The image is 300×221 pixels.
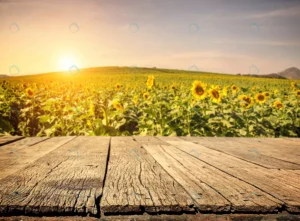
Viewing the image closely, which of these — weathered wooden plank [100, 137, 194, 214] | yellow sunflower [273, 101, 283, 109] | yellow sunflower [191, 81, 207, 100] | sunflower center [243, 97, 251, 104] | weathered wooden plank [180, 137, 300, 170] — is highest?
yellow sunflower [191, 81, 207, 100]

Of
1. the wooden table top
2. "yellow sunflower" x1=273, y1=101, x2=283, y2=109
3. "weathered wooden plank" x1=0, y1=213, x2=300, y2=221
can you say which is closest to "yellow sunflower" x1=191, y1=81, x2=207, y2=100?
"yellow sunflower" x1=273, y1=101, x2=283, y2=109

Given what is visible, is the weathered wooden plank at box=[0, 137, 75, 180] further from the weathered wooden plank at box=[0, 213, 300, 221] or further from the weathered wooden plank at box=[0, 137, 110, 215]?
the weathered wooden plank at box=[0, 213, 300, 221]

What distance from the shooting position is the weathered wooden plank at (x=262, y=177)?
3.38 ft

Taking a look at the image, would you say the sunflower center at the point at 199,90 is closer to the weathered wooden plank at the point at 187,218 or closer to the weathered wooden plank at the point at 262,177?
the weathered wooden plank at the point at 262,177

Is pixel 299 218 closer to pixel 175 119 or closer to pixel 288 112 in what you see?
pixel 175 119

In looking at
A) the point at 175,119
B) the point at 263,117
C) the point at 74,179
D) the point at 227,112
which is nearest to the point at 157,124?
the point at 175,119

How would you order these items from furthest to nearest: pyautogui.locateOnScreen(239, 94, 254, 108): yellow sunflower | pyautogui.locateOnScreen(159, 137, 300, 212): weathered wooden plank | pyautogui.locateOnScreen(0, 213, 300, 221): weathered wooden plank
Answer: pyautogui.locateOnScreen(239, 94, 254, 108): yellow sunflower → pyautogui.locateOnScreen(159, 137, 300, 212): weathered wooden plank → pyautogui.locateOnScreen(0, 213, 300, 221): weathered wooden plank

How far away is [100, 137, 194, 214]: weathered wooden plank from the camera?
0.88 meters

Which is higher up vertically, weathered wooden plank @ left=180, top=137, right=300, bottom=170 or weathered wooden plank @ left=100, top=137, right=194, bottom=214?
weathered wooden plank @ left=100, top=137, right=194, bottom=214

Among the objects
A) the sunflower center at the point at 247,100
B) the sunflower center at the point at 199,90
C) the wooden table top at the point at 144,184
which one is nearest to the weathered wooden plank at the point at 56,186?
the wooden table top at the point at 144,184

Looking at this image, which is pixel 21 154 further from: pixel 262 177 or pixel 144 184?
pixel 262 177

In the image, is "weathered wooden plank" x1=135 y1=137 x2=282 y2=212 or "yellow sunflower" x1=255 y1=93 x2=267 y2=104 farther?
"yellow sunflower" x1=255 y1=93 x2=267 y2=104

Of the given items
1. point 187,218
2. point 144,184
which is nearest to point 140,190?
point 144,184

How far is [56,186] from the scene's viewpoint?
106cm
